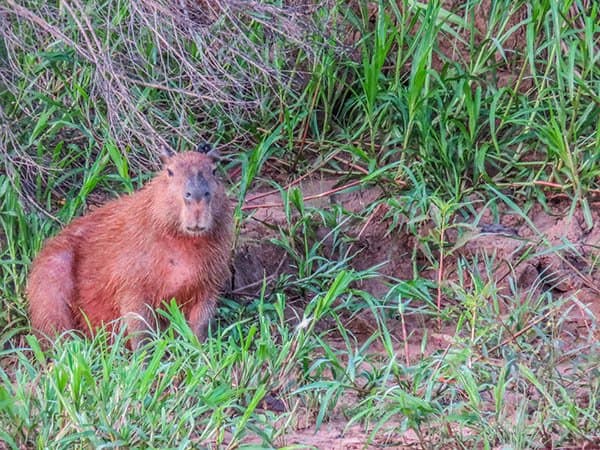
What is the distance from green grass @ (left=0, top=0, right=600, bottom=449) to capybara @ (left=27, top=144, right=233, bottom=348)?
0.19 meters

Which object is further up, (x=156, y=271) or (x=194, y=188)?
(x=194, y=188)

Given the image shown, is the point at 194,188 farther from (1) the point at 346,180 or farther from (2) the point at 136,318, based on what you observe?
(1) the point at 346,180

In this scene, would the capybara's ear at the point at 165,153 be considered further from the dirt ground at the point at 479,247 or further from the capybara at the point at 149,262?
the dirt ground at the point at 479,247

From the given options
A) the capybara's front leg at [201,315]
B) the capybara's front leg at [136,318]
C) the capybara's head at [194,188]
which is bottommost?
the capybara's front leg at [201,315]

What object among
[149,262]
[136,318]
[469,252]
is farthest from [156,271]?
[469,252]

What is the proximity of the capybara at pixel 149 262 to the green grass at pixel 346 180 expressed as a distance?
0.61ft

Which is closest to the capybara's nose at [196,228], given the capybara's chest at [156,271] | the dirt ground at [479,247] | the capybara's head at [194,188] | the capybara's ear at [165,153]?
the capybara's head at [194,188]

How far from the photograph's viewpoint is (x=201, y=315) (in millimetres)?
6469

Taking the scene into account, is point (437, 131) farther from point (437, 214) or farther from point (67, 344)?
point (67, 344)

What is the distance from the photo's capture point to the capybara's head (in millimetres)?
6234

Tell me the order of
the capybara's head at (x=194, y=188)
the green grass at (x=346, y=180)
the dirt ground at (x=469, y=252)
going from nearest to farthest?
1. the green grass at (x=346, y=180)
2. the capybara's head at (x=194, y=188)
3. the dirt ground at (x=469, y=252)

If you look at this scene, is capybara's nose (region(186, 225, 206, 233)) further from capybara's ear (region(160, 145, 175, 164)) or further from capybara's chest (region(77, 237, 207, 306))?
capybara's ear (region(160, 145, 175, 164))

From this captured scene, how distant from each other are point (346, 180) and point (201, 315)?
5.05ft

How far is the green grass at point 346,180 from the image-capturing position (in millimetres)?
5469
